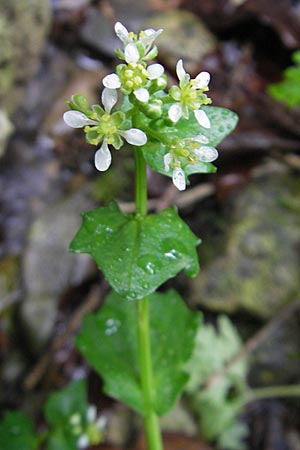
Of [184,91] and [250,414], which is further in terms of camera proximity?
[250,414]

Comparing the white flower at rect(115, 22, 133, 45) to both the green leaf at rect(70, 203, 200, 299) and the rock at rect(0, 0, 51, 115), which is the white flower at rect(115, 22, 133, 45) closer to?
the green leaf at rect(70, 203, 200, 299)

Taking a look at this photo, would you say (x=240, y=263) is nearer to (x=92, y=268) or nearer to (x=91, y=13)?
(x=92, y=268)

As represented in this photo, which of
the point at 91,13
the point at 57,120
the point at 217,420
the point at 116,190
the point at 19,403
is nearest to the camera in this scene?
the point at 217,420

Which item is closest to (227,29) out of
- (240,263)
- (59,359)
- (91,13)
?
(91,13)

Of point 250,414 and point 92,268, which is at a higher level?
point 92,268

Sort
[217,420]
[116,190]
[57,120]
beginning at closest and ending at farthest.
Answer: [217,420] < [116,190] < [57,120]

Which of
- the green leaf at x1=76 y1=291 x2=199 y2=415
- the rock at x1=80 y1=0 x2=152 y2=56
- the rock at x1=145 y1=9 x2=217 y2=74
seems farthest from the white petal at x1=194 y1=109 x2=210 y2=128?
the rock at x1=80 y1=0 x2=152 y2=56

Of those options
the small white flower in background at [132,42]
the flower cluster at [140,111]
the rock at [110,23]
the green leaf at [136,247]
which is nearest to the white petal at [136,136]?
the flower cluster at [140,111]
